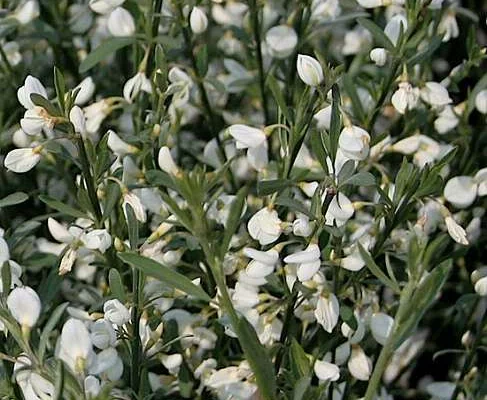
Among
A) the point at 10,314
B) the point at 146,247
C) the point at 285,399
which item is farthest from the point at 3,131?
the point at 285,399

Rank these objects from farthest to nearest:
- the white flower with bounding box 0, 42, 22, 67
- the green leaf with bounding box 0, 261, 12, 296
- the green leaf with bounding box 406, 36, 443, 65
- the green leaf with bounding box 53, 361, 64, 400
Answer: the white flower with bounding box 0, 42, 22, 67
the green leaf with bounding box 406, 36, 443, 65
the green leaf with bounding box 0, 261, 12, 296
the green leaf with bounding box 53, 361, 64, 400

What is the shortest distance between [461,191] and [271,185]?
0.30 m

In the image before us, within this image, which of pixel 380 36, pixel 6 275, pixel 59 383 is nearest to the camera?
pixel 59 383

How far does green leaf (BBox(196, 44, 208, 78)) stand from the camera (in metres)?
1.18

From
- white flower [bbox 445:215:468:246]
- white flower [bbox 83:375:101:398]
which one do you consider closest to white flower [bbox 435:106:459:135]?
white flower [bbox 445:215:468:246]

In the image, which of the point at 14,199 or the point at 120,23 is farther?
the point at 120,23

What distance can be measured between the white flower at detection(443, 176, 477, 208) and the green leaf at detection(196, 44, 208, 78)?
0.29 m

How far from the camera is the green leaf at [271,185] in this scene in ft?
2.98

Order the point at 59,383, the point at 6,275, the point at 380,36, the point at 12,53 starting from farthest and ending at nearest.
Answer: the point at 12,53 < the point at 380,36 < the point at 6,275 < the point at 59,383

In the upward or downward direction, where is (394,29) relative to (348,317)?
upward

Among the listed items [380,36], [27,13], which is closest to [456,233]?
[380,36]

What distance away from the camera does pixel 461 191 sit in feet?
3.72

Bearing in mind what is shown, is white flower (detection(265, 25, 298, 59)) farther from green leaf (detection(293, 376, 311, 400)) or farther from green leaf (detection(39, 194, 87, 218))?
green leaf (detection(293, 376, 311, 400))

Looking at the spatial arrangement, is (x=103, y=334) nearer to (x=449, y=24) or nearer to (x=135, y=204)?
(x=135, y=204)
